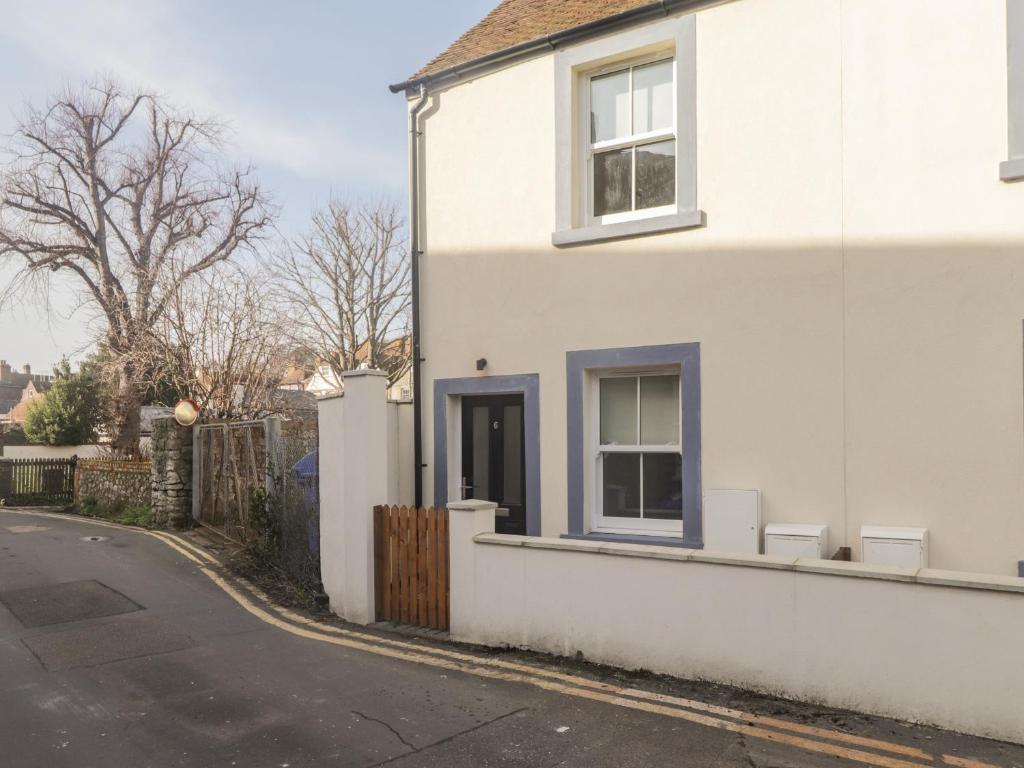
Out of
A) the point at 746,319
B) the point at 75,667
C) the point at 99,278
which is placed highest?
the point at 99,278

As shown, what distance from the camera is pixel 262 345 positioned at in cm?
1942

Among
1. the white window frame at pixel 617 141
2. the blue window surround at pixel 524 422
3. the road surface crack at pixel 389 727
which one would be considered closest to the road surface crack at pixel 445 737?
the road surface crack at pixel 389 727

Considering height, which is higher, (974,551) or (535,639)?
(974,551)

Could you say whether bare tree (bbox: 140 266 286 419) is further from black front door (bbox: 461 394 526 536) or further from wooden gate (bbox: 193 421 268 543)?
black front door (bbox: 461 394 526 536)

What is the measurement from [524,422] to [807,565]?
392 centimetres

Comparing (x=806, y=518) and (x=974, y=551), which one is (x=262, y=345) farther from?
(x=974, y=551)

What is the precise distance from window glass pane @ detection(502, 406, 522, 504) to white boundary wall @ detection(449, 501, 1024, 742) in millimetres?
1994

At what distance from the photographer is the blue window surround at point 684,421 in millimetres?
7730

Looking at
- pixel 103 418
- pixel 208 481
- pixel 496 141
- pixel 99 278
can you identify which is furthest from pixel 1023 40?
pixel 103 418

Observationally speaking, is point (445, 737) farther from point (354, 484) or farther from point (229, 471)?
point (229, 471)

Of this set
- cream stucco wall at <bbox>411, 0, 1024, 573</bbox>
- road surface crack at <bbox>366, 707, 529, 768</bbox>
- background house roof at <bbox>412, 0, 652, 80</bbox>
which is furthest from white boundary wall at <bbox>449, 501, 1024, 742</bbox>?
background house roof at <bbox>412, 0, 652, 80</bbox>

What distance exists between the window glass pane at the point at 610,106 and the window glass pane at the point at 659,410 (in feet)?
8.58

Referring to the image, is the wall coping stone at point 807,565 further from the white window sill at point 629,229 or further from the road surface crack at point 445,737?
the white window sill at point 629,229

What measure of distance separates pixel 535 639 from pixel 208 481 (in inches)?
382
